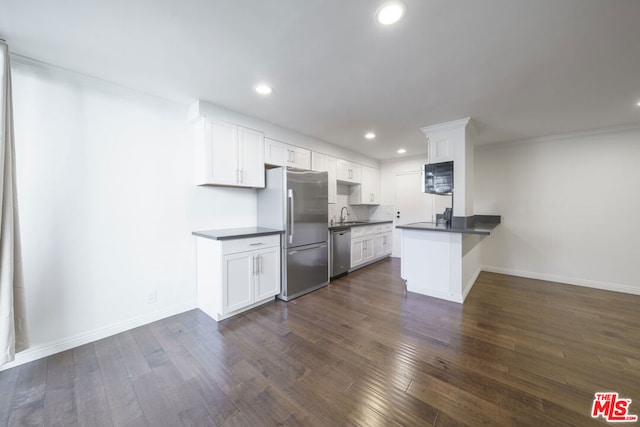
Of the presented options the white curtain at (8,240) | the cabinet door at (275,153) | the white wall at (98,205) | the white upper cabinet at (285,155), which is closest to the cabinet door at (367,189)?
the white upper cabinet at (285,155)

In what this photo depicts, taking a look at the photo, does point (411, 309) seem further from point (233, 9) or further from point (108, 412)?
point (233, 9)

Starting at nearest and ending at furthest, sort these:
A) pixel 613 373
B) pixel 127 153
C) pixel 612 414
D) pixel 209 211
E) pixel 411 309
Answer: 1. pixel 612 414
2. pixel 613 373
3. pixel 127 153
4. pixel 411 309
5. pixel 209 211

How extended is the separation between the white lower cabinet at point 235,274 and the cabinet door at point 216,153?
79 centimetres

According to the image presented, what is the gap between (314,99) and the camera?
2.61m

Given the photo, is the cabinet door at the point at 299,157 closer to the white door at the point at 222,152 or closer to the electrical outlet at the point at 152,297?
the white door at the point at 222,152

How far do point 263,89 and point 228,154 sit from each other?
0.95m

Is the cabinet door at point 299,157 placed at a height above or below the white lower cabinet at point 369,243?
above

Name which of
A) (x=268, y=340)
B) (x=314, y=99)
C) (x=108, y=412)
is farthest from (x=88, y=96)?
(x=268, y=340)

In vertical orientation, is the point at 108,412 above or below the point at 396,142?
below

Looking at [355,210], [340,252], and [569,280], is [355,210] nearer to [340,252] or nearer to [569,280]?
[340,252]

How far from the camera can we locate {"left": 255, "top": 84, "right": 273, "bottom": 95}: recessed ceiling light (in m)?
2.34

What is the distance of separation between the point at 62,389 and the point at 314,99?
3.31m

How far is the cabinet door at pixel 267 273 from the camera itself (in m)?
2.89

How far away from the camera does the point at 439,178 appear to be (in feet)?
10.8
